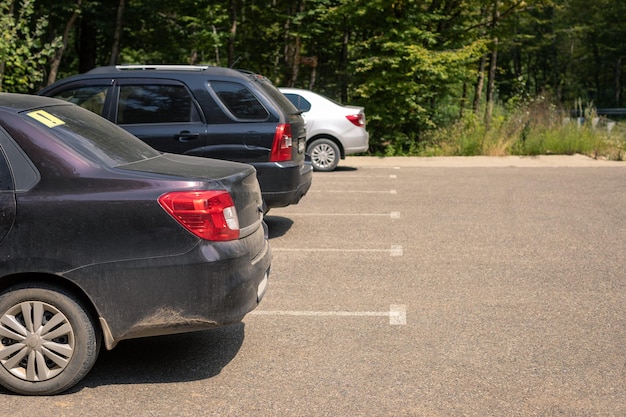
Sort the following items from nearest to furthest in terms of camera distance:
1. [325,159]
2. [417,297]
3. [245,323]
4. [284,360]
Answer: [284,360], [245,323], [417,297], [325,159]

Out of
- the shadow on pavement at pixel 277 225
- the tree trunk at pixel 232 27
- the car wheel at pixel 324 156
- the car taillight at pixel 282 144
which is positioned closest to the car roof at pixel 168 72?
the car taillight at pixel 282 144

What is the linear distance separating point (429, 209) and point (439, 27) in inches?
519

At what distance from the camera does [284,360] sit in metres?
5.71

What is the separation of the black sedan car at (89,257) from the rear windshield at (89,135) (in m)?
0.04

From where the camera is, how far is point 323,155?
18375mm

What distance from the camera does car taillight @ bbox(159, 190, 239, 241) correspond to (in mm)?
4949

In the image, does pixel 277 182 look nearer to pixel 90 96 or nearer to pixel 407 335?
pixel 90 96

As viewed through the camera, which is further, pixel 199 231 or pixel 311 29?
pixel 311 29

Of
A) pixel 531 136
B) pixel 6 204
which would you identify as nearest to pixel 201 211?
pixel 6 204

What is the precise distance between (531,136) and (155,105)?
44.1 ft

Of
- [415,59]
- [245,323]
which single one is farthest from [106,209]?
[415,59]

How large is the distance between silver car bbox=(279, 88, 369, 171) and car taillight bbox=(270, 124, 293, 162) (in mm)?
7915

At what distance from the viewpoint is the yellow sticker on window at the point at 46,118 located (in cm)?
519

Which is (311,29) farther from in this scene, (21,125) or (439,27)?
(21,125)
